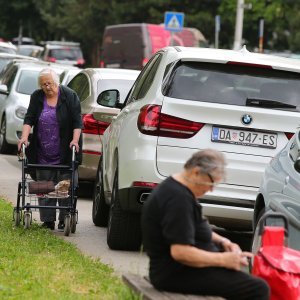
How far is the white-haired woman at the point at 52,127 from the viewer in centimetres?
1241

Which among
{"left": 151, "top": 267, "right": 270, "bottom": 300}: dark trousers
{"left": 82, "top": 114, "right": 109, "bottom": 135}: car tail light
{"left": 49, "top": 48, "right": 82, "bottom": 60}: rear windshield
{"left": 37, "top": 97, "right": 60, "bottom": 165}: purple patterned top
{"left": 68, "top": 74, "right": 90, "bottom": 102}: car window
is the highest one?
{"left": 151, "top": 267, "right": 270, "bottom": 300}: dark trousers

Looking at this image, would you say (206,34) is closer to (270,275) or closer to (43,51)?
(43,51)

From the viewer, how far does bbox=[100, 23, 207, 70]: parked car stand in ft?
137

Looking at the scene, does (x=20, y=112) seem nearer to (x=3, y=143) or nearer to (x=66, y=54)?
(x=3, y=143)

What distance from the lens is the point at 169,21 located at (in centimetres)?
3462

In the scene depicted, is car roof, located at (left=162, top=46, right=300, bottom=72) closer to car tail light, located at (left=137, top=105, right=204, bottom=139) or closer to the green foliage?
car tail light, located at (left=137, top=105, right=204, bottom=139)

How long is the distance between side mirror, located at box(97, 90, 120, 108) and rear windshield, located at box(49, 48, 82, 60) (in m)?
38.9

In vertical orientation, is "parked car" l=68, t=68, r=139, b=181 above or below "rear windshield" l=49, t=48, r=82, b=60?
above

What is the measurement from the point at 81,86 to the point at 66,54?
36.8 m

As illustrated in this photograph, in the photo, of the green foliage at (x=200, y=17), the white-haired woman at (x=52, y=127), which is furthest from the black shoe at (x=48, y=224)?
the green foliage at (x=200, y=17)

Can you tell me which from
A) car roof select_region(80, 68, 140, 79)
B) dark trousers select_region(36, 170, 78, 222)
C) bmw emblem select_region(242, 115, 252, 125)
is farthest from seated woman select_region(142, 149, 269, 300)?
car roof select_region(80, 68, 140, 79)

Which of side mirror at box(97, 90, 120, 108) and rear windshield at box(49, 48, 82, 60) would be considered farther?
rear windshield at box(49, 48, 82, 60)

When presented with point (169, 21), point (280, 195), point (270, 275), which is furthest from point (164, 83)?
point (169, 21)

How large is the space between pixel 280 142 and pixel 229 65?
0.80 meters
